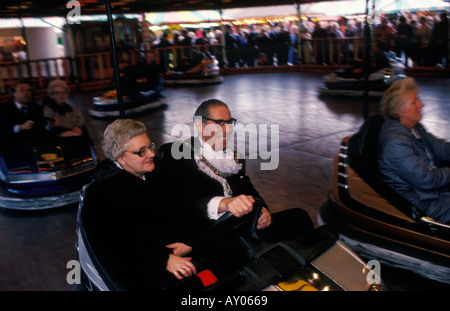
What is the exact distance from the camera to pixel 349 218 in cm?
188

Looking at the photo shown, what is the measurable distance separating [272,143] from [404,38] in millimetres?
6081

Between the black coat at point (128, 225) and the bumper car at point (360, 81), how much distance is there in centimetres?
515

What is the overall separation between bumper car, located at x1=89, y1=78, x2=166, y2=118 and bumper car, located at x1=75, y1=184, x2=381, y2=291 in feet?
15.0

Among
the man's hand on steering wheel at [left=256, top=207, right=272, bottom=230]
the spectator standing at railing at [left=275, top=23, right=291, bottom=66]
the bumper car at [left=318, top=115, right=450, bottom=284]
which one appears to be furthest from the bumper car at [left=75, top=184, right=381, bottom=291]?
the spectator standing at railing at [left=275, top=23, right=291, bottom=66]

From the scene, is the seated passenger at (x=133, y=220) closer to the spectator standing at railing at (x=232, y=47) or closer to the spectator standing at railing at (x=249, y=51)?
the spectator standing at railing at (x=232, y=47)

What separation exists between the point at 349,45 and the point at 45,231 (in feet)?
28.2

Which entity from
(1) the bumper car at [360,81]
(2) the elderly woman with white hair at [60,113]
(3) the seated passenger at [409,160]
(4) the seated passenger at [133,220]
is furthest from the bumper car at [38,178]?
(1) the bumper car at [360,81]

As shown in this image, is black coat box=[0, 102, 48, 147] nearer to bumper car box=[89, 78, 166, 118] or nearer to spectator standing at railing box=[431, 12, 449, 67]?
bumper car box=[89, 78, 166, 118]

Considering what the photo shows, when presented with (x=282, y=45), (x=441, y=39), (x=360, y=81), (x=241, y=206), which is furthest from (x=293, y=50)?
(x=241, y=206)

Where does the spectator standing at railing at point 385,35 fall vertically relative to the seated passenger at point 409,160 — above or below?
above

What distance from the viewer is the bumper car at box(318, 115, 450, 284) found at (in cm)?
158

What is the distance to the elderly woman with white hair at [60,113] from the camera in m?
2.85

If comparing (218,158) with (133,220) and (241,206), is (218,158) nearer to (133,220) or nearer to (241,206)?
(241,206)
